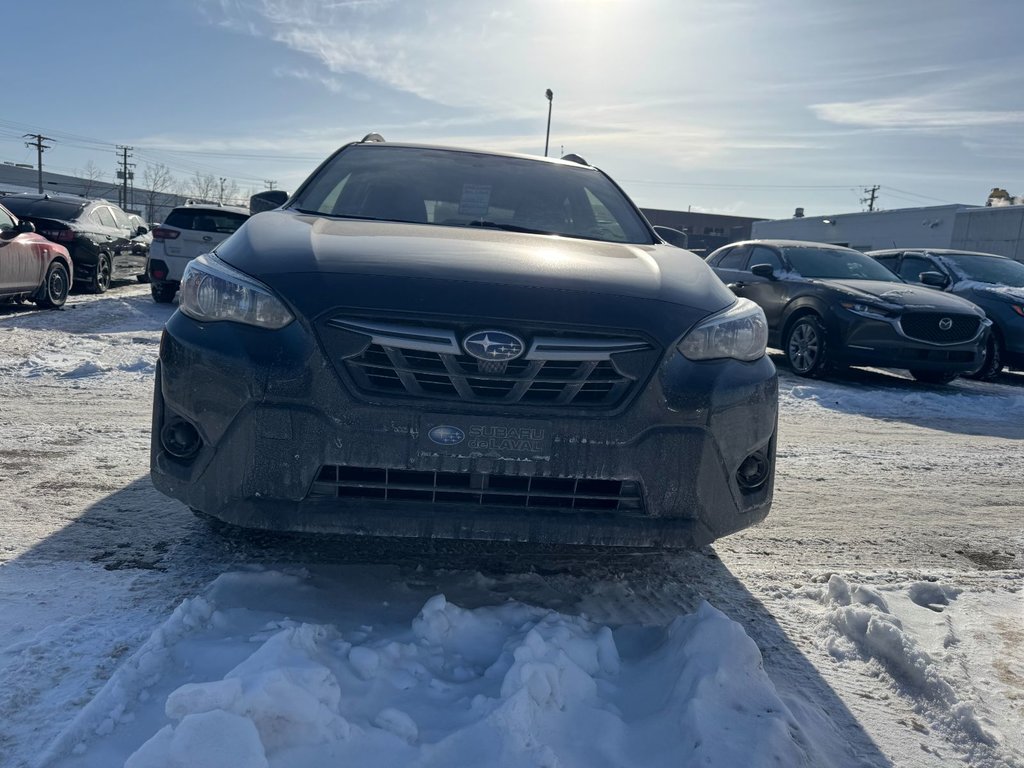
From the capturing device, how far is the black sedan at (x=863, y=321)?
8.18 meters

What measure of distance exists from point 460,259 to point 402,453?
74cm

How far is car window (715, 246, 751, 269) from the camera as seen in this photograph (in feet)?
34.4

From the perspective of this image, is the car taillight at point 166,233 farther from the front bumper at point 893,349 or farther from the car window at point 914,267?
the car window at point 914,267

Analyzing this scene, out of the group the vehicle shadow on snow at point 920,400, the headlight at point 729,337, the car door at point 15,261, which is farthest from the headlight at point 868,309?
the car door at point 15,261

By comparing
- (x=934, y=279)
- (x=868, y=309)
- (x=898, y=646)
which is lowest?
(x=898, y=646)

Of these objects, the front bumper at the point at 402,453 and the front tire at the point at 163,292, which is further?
the front tire at the point at 163,292

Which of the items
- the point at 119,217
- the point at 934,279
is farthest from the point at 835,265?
the point at 119,217

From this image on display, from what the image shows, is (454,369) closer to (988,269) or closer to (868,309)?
(868,309)

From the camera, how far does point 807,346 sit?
8.74 m

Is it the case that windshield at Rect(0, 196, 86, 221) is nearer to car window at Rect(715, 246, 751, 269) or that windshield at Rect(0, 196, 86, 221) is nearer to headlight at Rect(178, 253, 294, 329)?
car window at Rect(715, 246, 751, 269)

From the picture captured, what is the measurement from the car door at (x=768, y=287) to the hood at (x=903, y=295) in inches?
17.9

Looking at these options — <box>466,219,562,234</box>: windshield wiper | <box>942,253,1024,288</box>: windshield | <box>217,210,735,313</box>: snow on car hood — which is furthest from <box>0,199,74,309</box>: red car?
<box>942,253,1024,288</box>: windshield

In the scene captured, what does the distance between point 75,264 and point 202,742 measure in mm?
13310

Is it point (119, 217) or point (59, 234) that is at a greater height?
point (119, 217)
